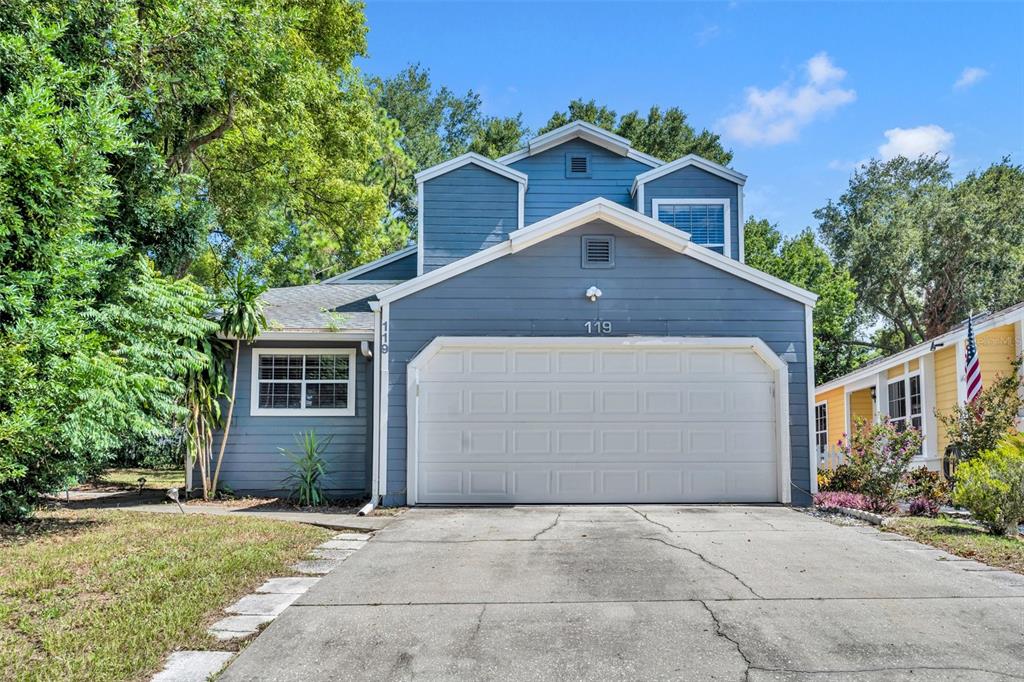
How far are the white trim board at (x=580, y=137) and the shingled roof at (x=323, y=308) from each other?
161 inches

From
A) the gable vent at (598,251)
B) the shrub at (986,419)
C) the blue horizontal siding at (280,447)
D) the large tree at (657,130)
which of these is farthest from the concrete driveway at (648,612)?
the large tree at (657,130)

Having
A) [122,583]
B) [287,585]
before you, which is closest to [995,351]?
[287,585]

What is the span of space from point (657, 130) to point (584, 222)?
21.2 meters

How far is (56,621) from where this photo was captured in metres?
4.79

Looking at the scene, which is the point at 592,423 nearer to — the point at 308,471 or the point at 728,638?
the point at 308,471

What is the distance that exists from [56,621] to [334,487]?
6.77m

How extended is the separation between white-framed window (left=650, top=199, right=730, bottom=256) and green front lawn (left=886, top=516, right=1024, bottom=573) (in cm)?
667

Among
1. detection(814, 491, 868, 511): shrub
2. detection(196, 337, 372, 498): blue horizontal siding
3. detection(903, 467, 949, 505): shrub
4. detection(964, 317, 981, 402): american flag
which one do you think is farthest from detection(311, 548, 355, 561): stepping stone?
detection(964, 317, 981, 402): american flag

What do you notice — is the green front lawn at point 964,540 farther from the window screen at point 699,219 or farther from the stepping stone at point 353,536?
the window screen at point 699,219

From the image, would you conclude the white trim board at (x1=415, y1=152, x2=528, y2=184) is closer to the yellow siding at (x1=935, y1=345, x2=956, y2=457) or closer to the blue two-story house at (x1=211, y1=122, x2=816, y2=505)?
the blue two-story house at (x1=211, y1=122, x2=816, y2=505)

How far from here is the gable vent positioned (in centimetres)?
1045

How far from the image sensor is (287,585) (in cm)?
580

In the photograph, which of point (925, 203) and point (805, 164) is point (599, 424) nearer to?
point (805, 164)

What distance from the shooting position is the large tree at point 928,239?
2734 centimetres
